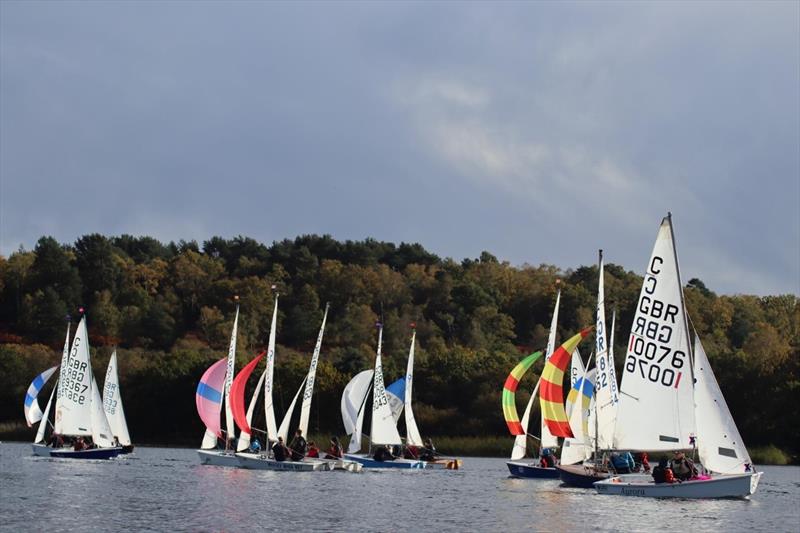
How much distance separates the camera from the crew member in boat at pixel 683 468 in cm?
3922

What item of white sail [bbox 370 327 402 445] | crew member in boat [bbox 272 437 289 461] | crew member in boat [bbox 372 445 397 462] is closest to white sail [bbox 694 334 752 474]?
crew member in boat [bbox 272 437 289 461]

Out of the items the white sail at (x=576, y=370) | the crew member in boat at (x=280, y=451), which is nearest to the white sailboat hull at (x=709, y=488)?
the white sail at (x=576, y=370)

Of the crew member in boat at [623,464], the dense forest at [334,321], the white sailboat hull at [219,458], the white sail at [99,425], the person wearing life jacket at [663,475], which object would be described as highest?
the dense forest at [334,321]

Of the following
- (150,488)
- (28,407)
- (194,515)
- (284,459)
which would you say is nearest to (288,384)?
(28,407)

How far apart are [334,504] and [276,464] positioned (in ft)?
46.4

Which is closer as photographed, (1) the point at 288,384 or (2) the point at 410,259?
(1) the point at 288,384

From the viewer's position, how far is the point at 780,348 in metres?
86.0

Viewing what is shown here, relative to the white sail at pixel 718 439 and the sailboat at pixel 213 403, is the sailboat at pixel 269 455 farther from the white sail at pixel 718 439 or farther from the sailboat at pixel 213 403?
the white sail at pixel 718 439

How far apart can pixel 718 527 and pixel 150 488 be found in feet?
69.4

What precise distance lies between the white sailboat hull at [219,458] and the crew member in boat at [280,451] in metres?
3.28

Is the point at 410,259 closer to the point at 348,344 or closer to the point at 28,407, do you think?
the point at 348,344

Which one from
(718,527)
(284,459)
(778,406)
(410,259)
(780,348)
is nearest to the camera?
(718,527)

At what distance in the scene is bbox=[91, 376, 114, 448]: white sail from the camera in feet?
205

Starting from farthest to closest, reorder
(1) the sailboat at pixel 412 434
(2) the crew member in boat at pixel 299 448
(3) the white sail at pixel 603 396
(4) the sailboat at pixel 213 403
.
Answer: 1. (1) the sailboat at pixel 412 434
2. (4) the sailboat at pixel 213 403
3. (2) the crew member in boat at pixel 299 448
4. (3) the white sail at pixel 603 396
